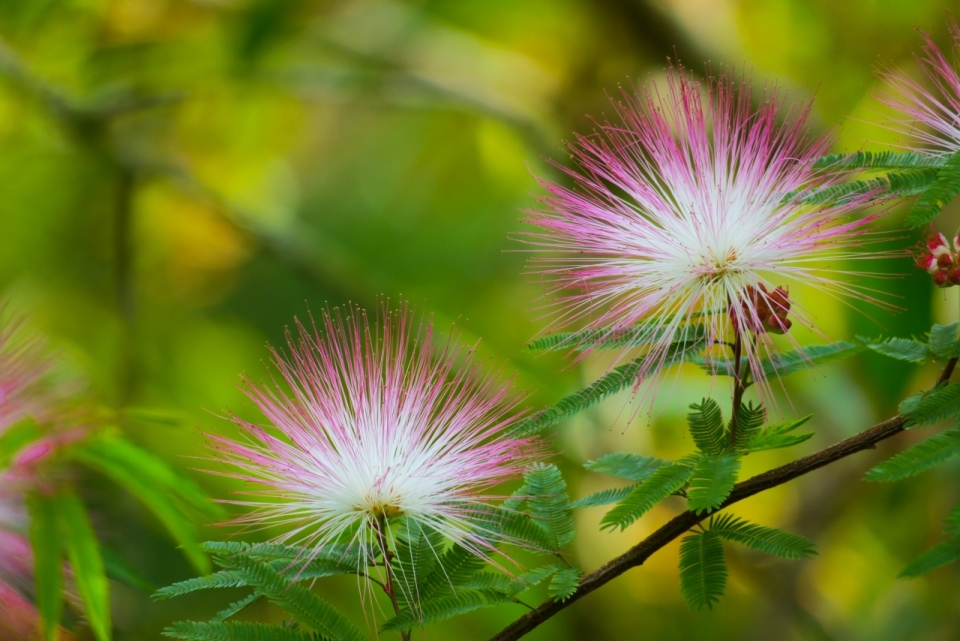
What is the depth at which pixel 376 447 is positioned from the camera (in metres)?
0.81

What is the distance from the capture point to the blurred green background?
6.40 feet

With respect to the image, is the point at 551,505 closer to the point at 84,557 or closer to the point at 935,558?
the point at 935,558

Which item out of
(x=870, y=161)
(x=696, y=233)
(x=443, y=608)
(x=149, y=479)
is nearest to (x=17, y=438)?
(x=149, y=479)

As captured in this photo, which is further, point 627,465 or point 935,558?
point 627,465

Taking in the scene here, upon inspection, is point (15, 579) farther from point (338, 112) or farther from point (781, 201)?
point (338, 112)

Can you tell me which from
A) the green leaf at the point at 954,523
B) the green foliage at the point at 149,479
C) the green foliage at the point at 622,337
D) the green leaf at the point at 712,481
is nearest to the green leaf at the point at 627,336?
the green foliage at the point at 622,337

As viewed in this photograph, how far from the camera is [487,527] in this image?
0.79 m

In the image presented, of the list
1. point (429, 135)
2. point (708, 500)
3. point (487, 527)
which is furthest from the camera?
point (429, 135)

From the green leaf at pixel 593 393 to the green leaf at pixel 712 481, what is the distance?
0.28 feet

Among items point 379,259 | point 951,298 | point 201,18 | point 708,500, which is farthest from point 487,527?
point 201,18

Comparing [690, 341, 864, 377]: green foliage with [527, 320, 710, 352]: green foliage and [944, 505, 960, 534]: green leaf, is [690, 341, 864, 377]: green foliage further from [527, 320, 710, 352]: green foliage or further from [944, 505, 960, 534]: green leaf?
[944, 505, 960, 534]: green leaf

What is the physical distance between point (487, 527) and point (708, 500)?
201 millimetres

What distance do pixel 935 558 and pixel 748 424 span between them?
164 millimetres

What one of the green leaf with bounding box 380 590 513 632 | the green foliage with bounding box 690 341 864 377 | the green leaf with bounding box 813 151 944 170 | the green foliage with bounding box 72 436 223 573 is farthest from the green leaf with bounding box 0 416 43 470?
the green leaf with bounding box 813 151 944 170
